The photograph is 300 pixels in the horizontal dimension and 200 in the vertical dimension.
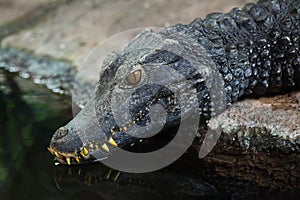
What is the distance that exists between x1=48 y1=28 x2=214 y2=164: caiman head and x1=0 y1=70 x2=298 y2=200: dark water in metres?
0.15

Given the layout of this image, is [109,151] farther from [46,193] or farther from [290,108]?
[290,108]

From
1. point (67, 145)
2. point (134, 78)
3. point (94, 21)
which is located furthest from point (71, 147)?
point (94, 21)

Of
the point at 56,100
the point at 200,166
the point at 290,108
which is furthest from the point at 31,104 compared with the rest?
the point at 290,108

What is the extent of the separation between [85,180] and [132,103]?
0.63m

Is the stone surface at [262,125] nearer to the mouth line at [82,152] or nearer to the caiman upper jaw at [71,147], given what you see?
the mouth line at [82,152]

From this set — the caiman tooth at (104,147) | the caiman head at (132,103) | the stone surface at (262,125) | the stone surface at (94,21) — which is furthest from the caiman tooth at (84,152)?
the stone surface at (94,21)

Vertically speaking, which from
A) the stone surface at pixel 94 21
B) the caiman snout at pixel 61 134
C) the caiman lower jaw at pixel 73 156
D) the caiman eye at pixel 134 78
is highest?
the stone surface at pixel 94 21

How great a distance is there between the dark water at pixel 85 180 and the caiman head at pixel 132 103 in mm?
152

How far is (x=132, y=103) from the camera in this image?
4035 mm

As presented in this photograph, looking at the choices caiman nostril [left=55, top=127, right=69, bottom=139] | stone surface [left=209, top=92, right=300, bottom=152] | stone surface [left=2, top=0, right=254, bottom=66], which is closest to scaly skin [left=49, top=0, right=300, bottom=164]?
caiman nostril [left=55, top=127, right=69, bottom=139]

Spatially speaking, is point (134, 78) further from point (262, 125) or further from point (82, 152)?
point (262, 125)

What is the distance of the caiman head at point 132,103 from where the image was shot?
3979 millimetres

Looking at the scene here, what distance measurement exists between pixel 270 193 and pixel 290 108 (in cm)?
89

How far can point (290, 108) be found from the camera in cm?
442
